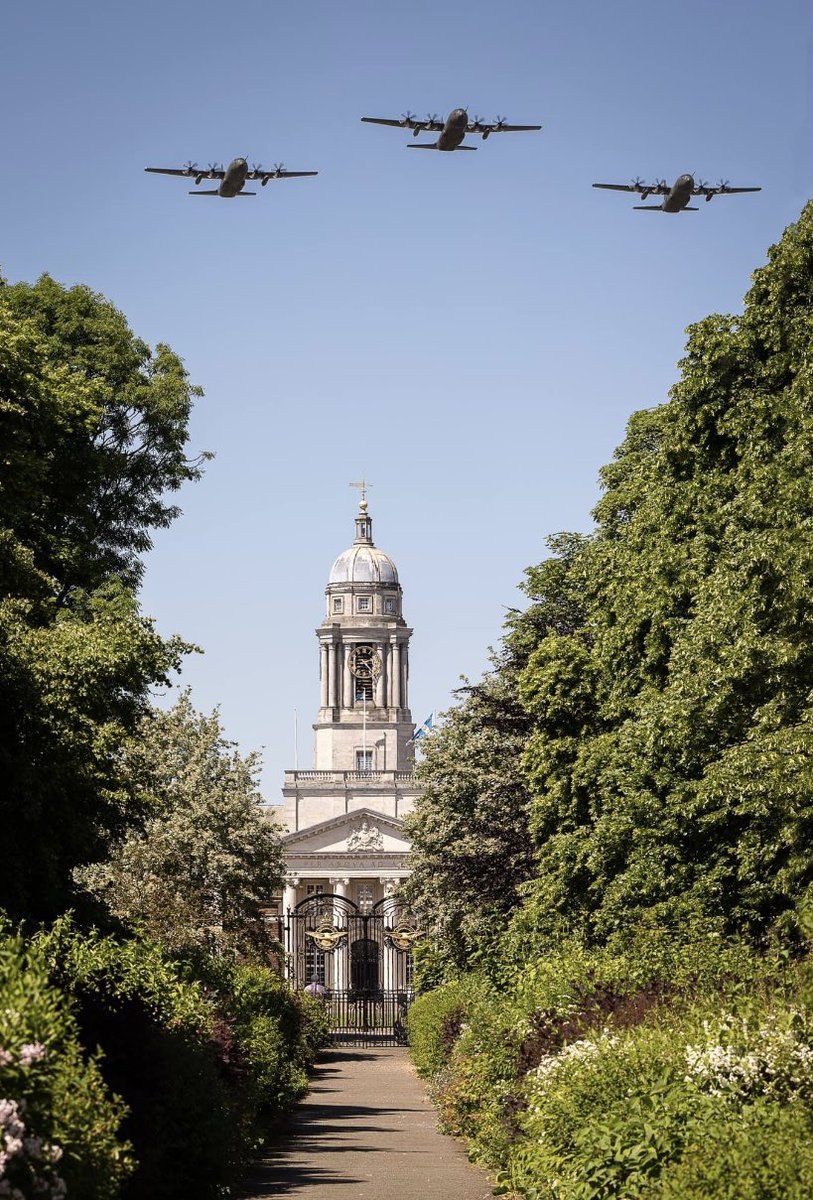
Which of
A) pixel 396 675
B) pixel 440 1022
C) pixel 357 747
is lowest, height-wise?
pixel 440 1022

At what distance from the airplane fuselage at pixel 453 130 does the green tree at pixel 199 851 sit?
18.6m

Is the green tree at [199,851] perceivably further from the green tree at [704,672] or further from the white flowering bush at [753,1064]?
the white flowering bush at [753,1064]

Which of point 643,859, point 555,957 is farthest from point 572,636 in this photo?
point 555,957

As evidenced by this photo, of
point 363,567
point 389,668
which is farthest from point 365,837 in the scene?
point 363,567

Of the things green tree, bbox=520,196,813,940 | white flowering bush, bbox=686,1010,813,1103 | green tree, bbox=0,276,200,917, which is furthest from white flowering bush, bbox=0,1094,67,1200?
green tree, bbox=520,196,813,940

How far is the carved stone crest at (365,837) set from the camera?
115 m

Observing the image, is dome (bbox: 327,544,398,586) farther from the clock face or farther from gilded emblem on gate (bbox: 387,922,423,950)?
gilded emblem on gate (bbox: 387,922,423,950)

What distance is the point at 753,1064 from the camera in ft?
40.5

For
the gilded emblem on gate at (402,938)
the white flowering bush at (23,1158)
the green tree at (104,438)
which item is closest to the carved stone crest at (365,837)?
the gilded emblem on gate at (402,938)

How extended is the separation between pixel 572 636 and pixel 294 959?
46009 mm

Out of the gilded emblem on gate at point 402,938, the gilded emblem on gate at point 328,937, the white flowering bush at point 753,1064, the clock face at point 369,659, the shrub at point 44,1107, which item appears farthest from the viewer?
the clock face at point 369,659

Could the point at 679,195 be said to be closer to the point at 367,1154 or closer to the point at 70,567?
the point at 70,567

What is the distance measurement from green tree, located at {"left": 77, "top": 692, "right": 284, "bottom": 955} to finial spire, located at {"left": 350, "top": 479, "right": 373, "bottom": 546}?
97727 mm

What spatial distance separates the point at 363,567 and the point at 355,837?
32.8 meters
